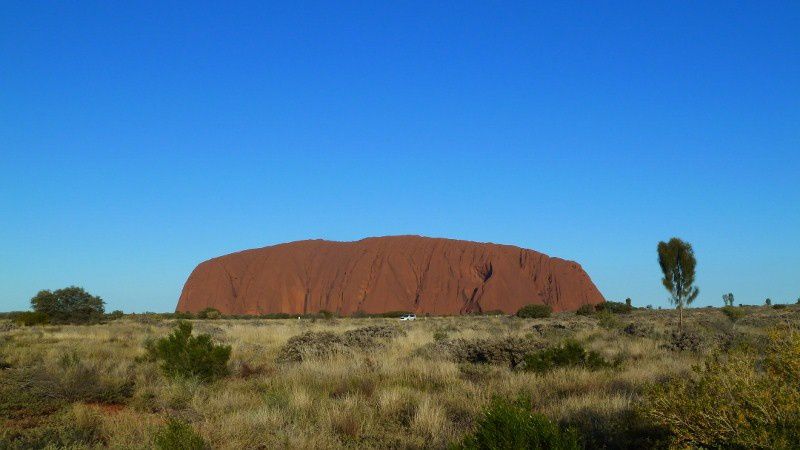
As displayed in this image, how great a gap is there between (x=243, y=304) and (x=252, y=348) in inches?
3208

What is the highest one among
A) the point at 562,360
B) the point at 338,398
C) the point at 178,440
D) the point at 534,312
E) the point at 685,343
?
the point at 534,312

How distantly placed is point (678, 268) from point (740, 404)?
22.6 metres

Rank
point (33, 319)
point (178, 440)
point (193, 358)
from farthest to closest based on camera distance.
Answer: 1. point (33, 319)
2. point (193, 358)
3. point (178, 440)

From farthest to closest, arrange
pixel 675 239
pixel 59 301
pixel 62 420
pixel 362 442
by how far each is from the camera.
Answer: pixel 59 301, pixel 675 239, pixel 62 420, pixel 362 442

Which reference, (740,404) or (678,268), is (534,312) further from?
(740,404)

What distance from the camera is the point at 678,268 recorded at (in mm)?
25531

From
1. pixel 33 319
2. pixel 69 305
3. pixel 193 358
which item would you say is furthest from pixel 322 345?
pixel 69 305

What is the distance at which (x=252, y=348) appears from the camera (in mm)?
18688

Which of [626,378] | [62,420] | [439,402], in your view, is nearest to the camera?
[62,420]

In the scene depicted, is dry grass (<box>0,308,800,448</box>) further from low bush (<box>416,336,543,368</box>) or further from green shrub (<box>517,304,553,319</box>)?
green shrub (<box>517,304,553,319</box>)

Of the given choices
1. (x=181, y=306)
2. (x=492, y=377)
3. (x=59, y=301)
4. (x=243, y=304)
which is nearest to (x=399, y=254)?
(x=243, y=304)

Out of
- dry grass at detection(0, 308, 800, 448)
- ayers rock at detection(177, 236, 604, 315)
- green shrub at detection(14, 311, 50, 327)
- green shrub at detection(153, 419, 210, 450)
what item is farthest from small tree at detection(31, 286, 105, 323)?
ayers rock at detection(177, 236, 604, 315)

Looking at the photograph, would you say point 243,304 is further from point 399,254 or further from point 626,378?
point 626,378

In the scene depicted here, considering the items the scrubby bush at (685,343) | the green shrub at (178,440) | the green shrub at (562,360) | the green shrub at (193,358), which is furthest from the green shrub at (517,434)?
the scrubby bush at (685,343)
